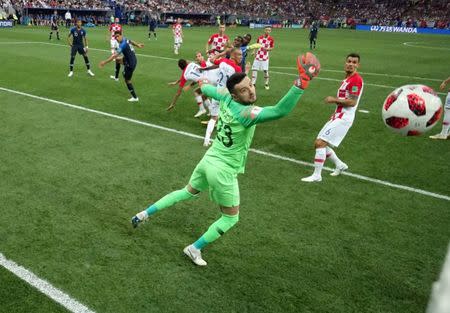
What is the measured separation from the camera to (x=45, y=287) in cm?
440

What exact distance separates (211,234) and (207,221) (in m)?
1.18

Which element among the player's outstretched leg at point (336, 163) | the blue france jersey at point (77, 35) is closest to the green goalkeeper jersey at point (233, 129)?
the player's outstretched leg at point (336, 163)

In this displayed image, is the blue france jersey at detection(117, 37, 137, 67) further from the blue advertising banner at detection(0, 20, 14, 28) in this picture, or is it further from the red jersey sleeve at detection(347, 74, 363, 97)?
the blue advertising banner at detection(0, 20, 14, 28)

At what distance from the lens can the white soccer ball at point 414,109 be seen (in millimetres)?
5195

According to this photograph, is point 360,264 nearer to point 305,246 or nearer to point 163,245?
point 305,246

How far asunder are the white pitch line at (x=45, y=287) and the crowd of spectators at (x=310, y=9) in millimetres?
51531

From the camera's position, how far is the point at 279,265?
4953mm

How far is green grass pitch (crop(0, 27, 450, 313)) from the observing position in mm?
4441

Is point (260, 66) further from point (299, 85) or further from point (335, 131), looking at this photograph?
point (299, 85)

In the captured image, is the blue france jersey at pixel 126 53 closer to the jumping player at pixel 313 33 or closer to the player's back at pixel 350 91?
the player's back at pixel 350 91

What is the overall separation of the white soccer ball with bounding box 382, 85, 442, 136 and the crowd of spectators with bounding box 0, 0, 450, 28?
5180 cm

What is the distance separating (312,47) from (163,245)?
28358mm

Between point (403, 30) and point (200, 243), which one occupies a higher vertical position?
point (403, 30)

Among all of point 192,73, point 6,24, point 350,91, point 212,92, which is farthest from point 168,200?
point 6,24
